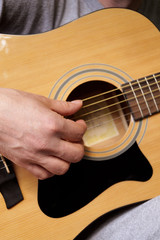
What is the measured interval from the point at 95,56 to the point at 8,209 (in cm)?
53

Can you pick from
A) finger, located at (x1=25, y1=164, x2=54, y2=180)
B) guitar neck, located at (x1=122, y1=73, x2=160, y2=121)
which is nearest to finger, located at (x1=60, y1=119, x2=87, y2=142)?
finger, located at (x1=25, y1=164, x2=54, y2=180)

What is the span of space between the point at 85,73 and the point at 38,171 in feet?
1.10

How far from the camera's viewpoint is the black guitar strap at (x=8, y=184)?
2.03 feet

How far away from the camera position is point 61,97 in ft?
2.25

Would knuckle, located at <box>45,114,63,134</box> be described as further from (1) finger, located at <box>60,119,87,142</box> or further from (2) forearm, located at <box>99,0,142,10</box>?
(2) forearm, located at <box>99,0,142,10</box>

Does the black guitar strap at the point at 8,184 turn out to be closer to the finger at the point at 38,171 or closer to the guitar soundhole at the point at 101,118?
the finger at the point at 38,171

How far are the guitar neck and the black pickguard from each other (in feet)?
0.37

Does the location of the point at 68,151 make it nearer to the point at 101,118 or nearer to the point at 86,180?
the point at 86,180

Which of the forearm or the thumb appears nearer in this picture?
the thumb

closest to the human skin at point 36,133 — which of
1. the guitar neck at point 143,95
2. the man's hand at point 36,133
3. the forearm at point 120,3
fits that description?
the man's hand at point 36,133

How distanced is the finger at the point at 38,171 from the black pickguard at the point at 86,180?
0.20ft

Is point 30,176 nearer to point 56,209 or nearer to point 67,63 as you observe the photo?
point 56,209

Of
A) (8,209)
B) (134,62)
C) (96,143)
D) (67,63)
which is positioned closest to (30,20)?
(67,63)

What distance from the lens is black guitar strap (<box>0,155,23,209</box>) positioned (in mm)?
620
